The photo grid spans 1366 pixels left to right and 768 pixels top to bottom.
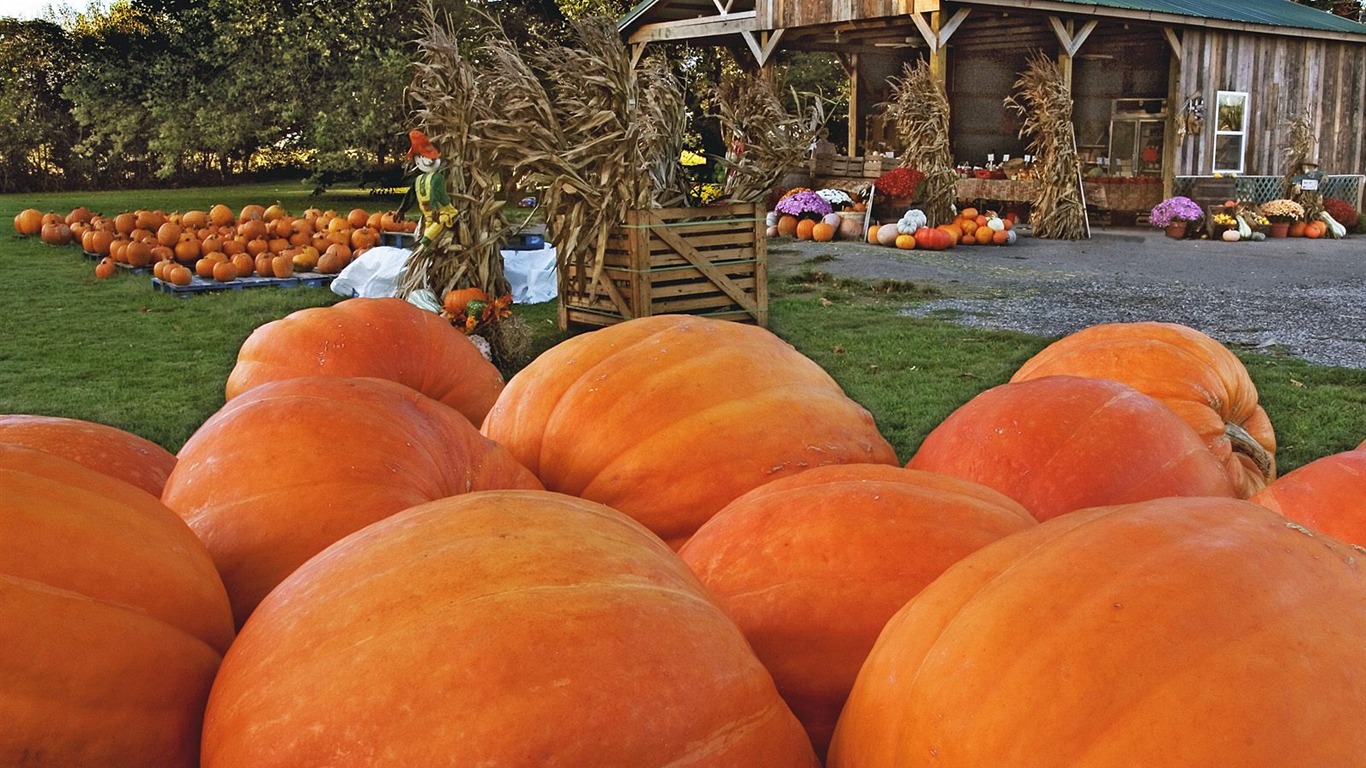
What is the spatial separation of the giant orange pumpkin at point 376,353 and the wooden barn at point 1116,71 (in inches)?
643

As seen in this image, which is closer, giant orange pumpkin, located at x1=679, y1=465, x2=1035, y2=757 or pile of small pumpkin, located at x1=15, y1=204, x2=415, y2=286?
giant orange pumpkin, located at x1=679, y1=465, x2=1035, y2=757

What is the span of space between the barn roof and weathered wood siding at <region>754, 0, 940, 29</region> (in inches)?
20.6

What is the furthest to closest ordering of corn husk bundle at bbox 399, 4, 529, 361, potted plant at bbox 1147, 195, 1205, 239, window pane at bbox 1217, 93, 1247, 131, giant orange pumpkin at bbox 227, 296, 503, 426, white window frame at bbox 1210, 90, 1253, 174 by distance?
window pane at bbox 1217, 93, 1247, 131, white window frame at bbox 1210, 90, 1253, 174, potted plant at bbox 1147, 195, 1205, 239, corn husk bundle at bbox 399, 4, 529, 361, giant orange pumpkin at bbox 227, 296, 503, 426

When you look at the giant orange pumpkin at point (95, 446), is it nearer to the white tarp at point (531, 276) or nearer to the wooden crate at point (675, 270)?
the wooden crate at point (675, 270)

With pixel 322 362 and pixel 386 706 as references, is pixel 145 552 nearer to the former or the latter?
pixel 386 706

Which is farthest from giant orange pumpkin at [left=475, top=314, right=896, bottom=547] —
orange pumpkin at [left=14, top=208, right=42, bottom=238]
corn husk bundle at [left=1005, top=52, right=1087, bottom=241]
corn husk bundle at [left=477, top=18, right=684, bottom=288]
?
orange pumpkin at [left=14, top=208, right=42, bottom=238]

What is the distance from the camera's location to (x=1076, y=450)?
1.91 meters

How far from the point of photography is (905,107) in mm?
16922

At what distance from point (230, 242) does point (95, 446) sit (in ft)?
37.9

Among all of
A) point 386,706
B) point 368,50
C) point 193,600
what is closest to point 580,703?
point 386,706

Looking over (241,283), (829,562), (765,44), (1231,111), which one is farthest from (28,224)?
(1231,111)

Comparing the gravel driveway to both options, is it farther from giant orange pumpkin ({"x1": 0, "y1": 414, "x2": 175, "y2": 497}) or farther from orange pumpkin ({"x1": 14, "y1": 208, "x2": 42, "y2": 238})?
orange pumpkin ({"x1": 14, "y1": 208, "x2": 42, "y2": 238})

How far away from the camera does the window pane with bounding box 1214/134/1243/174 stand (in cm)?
2081

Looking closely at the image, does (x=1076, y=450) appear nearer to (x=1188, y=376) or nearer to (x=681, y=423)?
(x=681, y=423)
